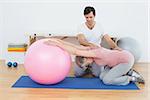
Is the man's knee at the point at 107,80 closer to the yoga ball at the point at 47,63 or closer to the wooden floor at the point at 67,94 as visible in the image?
the wooden floor at the point at 67,94

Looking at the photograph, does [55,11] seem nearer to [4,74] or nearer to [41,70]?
[4,74]

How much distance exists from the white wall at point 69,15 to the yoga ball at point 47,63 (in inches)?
65.6

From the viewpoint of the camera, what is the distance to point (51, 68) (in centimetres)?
364

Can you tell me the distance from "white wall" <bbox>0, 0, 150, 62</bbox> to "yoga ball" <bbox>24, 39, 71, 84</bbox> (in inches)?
65.6

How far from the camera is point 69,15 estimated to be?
212 inches

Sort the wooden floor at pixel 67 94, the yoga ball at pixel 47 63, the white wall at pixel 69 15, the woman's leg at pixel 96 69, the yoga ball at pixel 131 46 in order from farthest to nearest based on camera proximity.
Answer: the white wall at pixel 69 15 → the yoga ball at pixel 131 46 → the woman's leg at pixel 96 69 → the yoga ball at pixel 47 63 → the wooden floor at pixel 67 94

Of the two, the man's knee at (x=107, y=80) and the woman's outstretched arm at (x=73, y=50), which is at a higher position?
the woman's outstretched arm at (x=73, y=50)

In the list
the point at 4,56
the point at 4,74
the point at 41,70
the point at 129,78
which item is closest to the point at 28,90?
the point at 41,70

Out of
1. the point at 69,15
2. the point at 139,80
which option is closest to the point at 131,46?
the point at 139,80

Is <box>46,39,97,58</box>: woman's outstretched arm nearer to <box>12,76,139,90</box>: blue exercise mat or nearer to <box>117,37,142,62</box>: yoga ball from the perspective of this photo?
<box>12,76,139,90</box>: blue exercise mat

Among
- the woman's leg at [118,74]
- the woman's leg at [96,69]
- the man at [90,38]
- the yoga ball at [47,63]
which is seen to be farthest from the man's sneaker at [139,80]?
the yoga ball at [47,63]

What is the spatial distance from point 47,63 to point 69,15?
195 centimetres

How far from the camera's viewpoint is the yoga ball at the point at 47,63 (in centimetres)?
364

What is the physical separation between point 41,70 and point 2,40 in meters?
2.11
